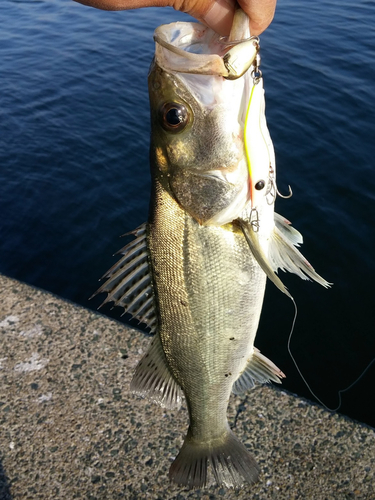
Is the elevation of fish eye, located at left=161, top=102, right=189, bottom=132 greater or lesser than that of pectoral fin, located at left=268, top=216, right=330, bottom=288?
greater

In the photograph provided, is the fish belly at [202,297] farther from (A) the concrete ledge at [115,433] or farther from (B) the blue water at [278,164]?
(B) the blue water at [278,164]

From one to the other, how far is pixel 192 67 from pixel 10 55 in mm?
14655

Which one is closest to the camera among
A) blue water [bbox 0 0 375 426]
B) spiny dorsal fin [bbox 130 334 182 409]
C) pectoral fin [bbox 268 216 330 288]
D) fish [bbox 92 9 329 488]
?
fish [bbox 92 9 329 488]

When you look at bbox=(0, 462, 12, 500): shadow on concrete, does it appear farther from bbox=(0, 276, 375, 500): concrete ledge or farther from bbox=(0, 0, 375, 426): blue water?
bbox=(0, 0, 375, 426): blue water

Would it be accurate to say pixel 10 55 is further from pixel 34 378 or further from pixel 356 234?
pixel 34 378

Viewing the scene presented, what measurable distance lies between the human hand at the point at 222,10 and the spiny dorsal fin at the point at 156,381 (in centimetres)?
167

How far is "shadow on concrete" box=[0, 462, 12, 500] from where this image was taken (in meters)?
2.80

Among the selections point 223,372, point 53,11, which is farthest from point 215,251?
point 53,11

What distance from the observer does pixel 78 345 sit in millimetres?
3680

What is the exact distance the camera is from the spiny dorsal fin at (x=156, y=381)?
2.53 m

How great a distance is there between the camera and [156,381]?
101 inches

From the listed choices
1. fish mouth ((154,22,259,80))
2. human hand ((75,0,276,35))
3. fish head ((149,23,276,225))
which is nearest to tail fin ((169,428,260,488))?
fish head ((149,23,276,225))

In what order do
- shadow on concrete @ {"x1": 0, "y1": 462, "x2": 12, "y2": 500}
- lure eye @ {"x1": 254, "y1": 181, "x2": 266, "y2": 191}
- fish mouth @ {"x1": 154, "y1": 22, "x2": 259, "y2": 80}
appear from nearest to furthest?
fish mouth @ {"x1": 154, "y1": 22, "x2": 259, "y2": 80}
lure eye @ {"x1": 254, "y1": 181, "x2": 266, "y2": 191}
shadow on concrete @ {"x1": 0, "y1": 462, "x2": 12, "y2": 500}

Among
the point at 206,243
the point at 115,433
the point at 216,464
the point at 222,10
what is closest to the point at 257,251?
the point at 206,243
